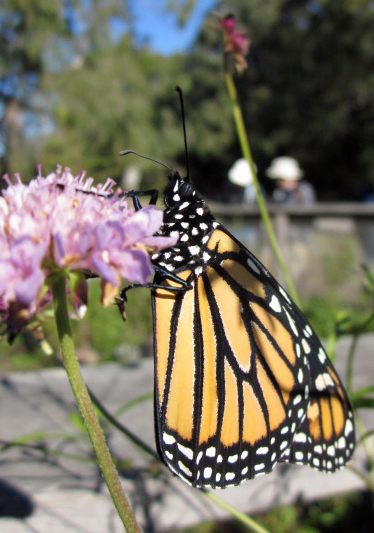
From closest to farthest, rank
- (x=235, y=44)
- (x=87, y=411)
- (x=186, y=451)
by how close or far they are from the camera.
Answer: (x=87, y=411) → (x=186, y=451) → (x=235, y=44)

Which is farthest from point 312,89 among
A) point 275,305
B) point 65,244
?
point 65,244

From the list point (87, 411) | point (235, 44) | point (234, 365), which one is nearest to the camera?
point (87, 411)

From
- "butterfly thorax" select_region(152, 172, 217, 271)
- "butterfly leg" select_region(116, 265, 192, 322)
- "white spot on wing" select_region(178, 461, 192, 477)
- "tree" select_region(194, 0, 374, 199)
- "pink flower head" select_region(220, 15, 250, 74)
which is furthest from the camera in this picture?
"tree" select_region(194, 0, 374, 199)

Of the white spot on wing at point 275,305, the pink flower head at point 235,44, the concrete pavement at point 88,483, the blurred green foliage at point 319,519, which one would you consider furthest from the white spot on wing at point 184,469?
the pink flower head at point 235,44

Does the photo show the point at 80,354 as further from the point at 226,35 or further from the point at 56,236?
the point at 56,236

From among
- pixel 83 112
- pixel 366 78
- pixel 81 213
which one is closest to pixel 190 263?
pixel 81 213

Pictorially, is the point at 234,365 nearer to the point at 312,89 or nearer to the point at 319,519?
the point at 319,519

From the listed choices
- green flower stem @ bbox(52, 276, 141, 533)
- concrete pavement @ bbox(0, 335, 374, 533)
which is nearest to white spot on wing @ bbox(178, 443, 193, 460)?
concrete pavement @ bbox(0, 335, 374, 533)

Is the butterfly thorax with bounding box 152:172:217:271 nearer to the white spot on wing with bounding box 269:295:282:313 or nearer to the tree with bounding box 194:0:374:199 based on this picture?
the white spot on wing with bounding box 269:295:282:313
